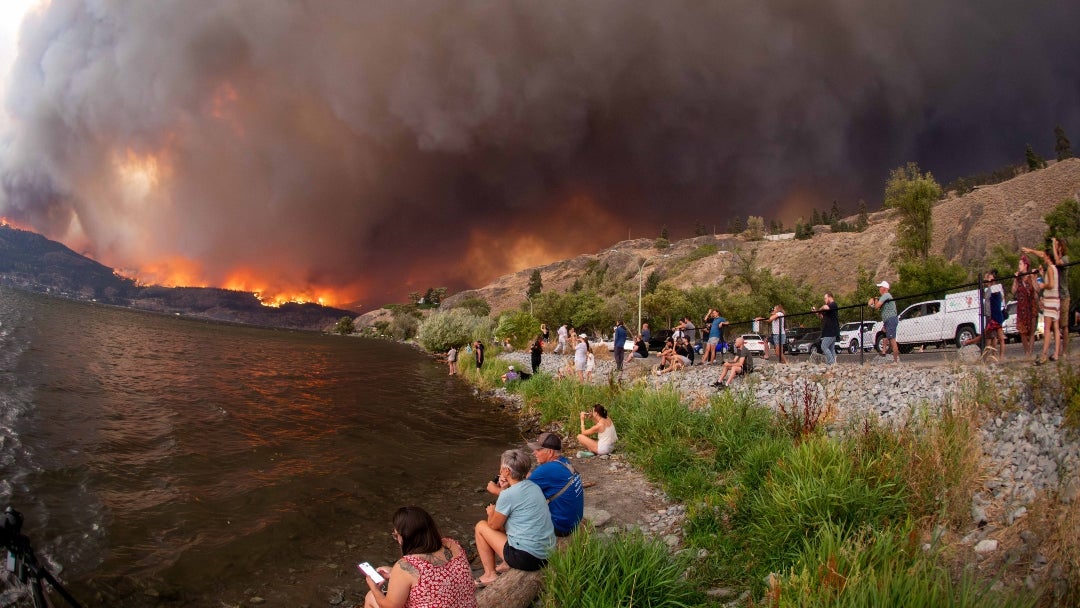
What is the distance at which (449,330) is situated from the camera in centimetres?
5459

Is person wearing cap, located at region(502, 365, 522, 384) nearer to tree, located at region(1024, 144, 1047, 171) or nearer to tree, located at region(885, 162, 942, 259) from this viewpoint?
tree, located at region(885, 162, 942, 259)

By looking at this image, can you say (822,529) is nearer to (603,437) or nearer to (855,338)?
(603,437)

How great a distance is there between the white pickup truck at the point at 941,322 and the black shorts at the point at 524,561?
16937 mm

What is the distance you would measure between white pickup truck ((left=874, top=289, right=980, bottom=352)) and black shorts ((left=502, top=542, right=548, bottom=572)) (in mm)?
16937

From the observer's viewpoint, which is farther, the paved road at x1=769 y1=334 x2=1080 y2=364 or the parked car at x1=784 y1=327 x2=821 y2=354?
the parked car at x1=784 y1=327 x2=821 y2=354

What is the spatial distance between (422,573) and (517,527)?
1.63 m

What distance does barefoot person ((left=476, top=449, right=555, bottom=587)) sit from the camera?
5508 mm

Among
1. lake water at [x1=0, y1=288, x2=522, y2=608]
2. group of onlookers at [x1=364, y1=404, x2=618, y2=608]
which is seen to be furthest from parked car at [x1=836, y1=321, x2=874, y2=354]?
group of onlookers at [x1=364, y1=404, x2=618, y2=608]

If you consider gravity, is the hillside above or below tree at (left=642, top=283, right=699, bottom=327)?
above

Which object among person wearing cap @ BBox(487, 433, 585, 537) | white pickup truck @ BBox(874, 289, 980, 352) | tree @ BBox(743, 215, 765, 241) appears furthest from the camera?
tree @ BBox(743, 215, 765, 241)

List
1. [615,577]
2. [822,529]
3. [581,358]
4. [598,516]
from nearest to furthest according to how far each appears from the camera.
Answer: [822,529] → [615,577] → [598,516] → [581,358]

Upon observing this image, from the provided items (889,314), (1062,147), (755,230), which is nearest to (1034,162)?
(1062,147)

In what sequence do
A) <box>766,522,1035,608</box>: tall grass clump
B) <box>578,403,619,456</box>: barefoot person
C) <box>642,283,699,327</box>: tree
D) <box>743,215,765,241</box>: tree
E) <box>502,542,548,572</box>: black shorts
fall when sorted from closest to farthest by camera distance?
<box>766,522,1035,608</box>: tall grass clump
<box>502,542,548,572</box>: black shorts
<box>578,403,619,456</box>: barefoot person
<box>642,283,699,327</box>: tree
<box>743,215,765,241</box>: tree

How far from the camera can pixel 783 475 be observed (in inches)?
245
